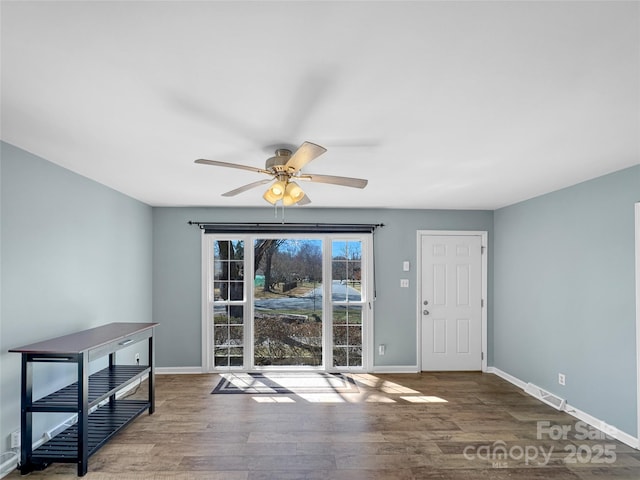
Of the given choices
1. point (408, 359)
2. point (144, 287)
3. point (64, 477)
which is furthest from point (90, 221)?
point (408, 359)

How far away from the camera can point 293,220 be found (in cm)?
496

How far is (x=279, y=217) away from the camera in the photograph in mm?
4961

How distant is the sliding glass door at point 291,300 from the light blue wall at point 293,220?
0.76 ft

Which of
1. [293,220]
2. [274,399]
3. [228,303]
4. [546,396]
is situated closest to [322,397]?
[274,399]

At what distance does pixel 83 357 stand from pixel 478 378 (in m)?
4.54

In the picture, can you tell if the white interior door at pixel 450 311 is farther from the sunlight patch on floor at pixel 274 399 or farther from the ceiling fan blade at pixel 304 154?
the ceiling fan blade at pixel 304 154

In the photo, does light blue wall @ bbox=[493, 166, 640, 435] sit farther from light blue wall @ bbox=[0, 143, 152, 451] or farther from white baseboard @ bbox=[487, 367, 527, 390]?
light blue wall @ bbox=[0, 143, 152, 451]

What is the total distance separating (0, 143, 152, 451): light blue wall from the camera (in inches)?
96.3

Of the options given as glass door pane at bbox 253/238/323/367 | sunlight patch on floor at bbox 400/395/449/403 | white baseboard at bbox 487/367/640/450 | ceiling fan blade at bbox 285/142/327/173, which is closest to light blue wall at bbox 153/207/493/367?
glass door pane at bbox 253/238/323/367

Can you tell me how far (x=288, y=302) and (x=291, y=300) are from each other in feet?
0.17

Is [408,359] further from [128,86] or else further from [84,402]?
[128,86]

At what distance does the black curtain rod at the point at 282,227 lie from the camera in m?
4.86

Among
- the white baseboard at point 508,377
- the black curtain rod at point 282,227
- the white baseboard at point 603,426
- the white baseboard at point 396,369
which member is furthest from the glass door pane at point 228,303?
the white baseboard at point 603,426

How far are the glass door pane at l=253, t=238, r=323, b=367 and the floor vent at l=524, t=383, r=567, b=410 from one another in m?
2.63
